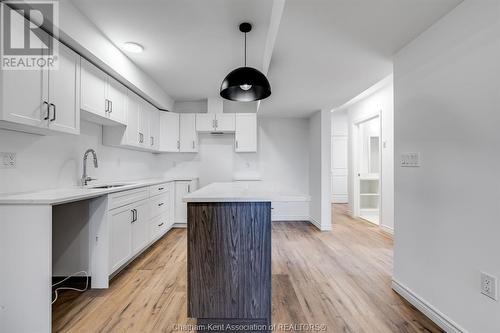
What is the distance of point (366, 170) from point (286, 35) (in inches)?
177

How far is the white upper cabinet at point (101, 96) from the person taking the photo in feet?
7.73

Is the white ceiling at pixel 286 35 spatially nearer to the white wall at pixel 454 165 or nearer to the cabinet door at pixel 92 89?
the white wall at pixel 454 165

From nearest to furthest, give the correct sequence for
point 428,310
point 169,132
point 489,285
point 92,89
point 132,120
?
point 489,285 < point 428,310 < point 92,89 < point 132,120 < point 169,132

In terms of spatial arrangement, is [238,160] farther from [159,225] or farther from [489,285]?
[489,285]

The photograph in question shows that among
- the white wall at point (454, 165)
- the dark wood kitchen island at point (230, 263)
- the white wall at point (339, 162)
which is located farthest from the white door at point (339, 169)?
the dark wood kitchen island at point (230, 263)

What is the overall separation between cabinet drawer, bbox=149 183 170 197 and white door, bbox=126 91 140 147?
0.70 metres

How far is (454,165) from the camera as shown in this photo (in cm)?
161

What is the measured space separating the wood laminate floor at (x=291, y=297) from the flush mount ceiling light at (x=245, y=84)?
1.81m

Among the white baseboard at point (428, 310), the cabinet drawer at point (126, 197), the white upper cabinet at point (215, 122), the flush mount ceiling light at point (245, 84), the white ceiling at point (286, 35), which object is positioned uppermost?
the white ceiling at point (286, 35)

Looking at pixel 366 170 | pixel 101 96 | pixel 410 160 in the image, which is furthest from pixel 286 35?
pixel 366 170

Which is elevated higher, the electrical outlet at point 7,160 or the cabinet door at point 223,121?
the cabinet door at point 223,121

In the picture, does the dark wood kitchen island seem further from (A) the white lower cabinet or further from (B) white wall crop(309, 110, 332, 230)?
(B) white wall crop(309, 110, 332, 230)

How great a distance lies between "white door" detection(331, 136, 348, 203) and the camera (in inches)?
292

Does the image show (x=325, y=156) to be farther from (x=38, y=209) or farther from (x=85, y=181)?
(x=38, y=209)
